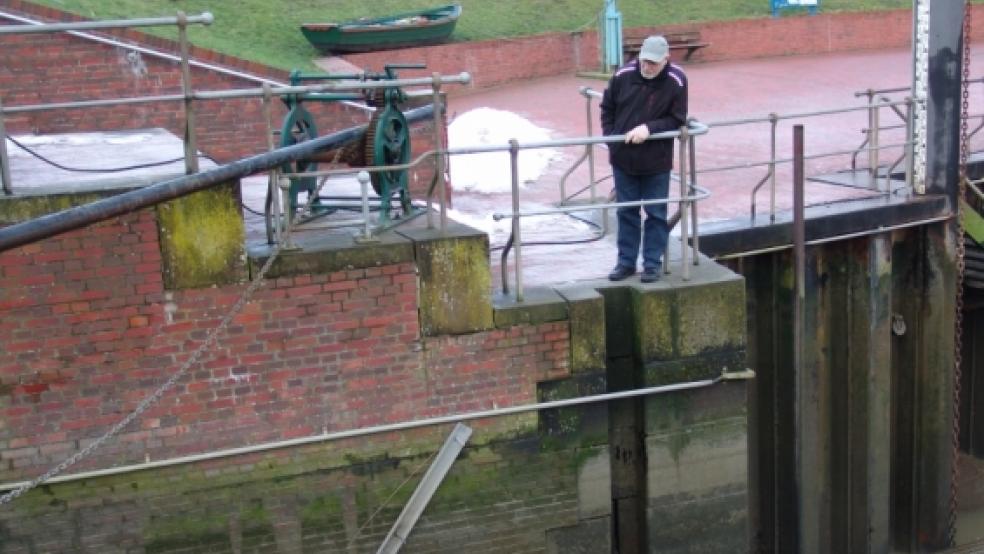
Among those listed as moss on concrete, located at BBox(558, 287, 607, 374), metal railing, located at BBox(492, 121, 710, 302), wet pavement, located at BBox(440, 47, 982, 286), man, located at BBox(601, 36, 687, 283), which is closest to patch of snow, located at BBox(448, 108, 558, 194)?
wet pavement, located at BBox(440, 47, 982, 286)

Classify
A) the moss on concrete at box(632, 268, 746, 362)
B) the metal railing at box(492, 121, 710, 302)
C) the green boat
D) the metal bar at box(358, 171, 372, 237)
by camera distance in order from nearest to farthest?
1. the metal bar at box(358, 171, 372, 237)
2. the metal railing at box(492, 121, 710, 302)
3. the moss on concrete at box(632, 268, 746, 362)
4. the green boat

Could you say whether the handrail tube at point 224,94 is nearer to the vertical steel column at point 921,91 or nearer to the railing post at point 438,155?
the railing post at point 438,155

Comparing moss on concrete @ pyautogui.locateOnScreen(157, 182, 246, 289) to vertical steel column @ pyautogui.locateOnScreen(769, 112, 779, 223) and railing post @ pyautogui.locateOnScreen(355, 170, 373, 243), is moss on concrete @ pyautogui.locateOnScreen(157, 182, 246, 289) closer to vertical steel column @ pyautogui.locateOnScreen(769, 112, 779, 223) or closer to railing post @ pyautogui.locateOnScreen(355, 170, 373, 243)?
railing post @ pyautogui.locateOnScreen(355, 170, 373, 243)

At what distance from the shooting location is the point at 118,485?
276 inches

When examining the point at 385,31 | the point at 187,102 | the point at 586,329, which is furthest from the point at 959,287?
the point at 385,31

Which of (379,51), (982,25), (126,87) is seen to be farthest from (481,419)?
(982,25)

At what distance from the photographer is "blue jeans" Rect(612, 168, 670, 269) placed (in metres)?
8.14

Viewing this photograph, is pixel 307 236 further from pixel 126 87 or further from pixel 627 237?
pixel 126 87

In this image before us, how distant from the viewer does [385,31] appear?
835 inches

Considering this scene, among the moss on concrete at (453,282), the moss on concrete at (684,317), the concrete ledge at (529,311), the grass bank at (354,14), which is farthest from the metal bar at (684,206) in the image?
the grass bank at (354,14)

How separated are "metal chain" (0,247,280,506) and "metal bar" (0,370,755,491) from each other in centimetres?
10

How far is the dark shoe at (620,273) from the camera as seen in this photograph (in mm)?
8102

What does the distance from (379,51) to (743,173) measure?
32.1 feet

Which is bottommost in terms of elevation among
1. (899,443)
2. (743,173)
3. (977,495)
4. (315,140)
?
(977,495)
